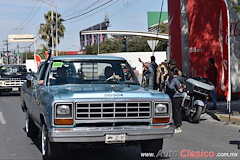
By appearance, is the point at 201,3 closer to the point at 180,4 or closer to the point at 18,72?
the point at 180,4

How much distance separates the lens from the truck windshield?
805cm

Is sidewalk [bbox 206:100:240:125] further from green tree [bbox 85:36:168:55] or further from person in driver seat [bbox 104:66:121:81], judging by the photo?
green tree [bbox 85:36:168:55]

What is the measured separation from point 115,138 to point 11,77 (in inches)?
728

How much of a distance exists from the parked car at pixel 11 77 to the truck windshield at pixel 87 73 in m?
15.9

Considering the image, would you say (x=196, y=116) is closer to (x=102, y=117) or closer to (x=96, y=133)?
(x=102, y=117)

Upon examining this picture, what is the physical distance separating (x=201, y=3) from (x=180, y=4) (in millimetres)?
951

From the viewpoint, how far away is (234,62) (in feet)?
55.8

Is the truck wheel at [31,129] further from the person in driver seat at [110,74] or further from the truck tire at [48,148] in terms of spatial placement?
the truck tire at [48,148]

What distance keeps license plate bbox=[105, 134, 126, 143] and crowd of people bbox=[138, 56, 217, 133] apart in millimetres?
3084

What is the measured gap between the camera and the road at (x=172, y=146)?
7980 mm

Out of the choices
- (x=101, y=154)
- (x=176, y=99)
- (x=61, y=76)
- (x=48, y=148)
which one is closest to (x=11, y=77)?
(x=176, y=99)

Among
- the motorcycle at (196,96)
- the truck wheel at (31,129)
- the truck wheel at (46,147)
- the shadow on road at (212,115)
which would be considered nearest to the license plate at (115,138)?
the truck wheel at (46,147)

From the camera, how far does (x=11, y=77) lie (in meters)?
24.0

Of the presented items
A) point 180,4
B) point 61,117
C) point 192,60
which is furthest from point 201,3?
point 61,117
